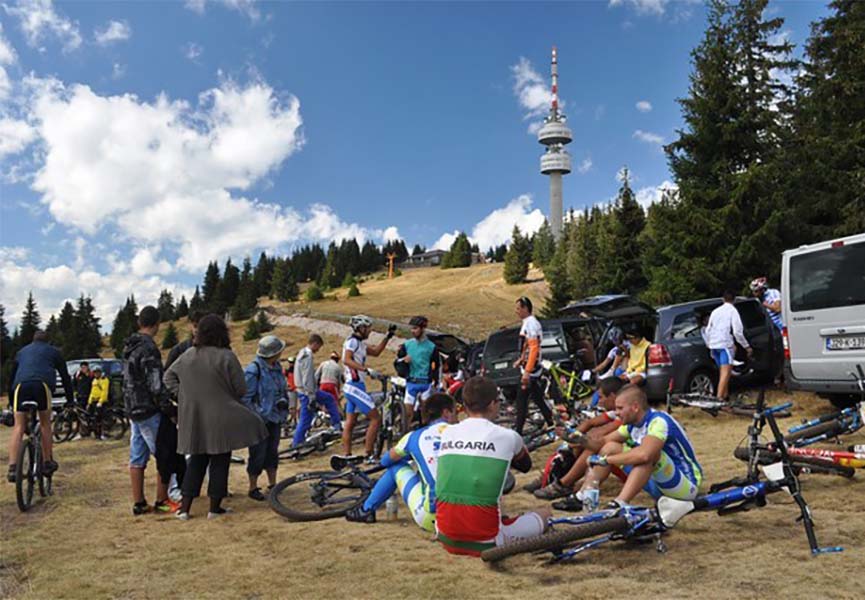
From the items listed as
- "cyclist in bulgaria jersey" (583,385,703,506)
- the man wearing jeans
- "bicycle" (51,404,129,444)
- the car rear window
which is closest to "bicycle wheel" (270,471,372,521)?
the man wearing jeans

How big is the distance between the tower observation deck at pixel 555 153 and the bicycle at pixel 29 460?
110 m

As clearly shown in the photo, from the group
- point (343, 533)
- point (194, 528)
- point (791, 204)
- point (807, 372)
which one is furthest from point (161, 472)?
point (791, 204)

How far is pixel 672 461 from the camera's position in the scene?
14.5 ft

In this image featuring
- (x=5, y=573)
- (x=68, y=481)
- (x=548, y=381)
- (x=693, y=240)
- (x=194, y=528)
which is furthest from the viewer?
(x=693, y=240)

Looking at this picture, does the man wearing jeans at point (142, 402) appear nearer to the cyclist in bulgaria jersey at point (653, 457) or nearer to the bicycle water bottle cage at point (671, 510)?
the cyclist in bulgaria jersey at point (653, 457)

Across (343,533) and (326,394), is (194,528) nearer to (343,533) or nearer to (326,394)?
(343,533)

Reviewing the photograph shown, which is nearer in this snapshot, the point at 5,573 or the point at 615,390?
the point at 5,573

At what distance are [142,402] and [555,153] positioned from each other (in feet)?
391

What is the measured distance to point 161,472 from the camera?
20.1 feet

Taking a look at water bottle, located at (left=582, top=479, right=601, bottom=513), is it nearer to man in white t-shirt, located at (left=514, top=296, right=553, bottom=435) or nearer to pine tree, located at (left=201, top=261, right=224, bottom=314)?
man in white t-shirt, located at (left=514, top=296, right=553, bottom=435)

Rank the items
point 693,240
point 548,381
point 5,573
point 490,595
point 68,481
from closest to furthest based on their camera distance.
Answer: point 490,595 → point 5,573 → point 68,481 → point 548,381 → point 693,240

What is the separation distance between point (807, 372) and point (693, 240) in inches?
392

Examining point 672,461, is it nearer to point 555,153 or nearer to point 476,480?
point 476,480

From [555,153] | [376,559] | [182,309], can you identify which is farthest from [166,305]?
[376,559]
